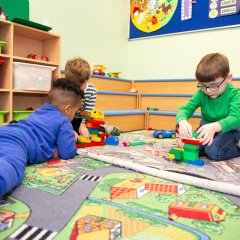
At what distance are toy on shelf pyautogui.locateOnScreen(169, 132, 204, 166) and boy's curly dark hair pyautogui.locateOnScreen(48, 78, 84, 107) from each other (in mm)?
448

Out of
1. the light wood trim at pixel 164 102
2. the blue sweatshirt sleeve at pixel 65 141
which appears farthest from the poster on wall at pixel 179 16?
the blue sweatshirt sleeve at pixel 65 141

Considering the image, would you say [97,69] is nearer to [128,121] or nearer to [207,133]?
[128,121]

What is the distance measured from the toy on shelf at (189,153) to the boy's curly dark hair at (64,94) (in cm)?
45

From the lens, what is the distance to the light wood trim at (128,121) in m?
1.90

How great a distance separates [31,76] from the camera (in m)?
1.56

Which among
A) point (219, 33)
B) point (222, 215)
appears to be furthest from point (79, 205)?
point (219, 33)

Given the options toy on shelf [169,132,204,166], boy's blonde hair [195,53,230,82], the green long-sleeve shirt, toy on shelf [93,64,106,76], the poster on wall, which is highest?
the poster on wall

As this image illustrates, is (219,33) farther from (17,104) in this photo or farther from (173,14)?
(17,104)

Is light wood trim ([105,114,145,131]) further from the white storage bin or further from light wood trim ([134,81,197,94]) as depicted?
the white storage bin

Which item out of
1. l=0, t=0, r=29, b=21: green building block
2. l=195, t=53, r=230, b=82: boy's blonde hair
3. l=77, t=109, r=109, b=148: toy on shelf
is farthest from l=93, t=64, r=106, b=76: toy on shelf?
l=195, t=53, r=230, b=82: boy's blonde hair

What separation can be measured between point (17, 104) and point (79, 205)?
4.58 ft

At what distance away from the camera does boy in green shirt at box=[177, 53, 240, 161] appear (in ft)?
3.34

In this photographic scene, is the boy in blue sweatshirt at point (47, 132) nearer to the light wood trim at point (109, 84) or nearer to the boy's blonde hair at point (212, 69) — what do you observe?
the boy's blonde hair at point (212, 69)

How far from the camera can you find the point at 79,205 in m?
0.55
